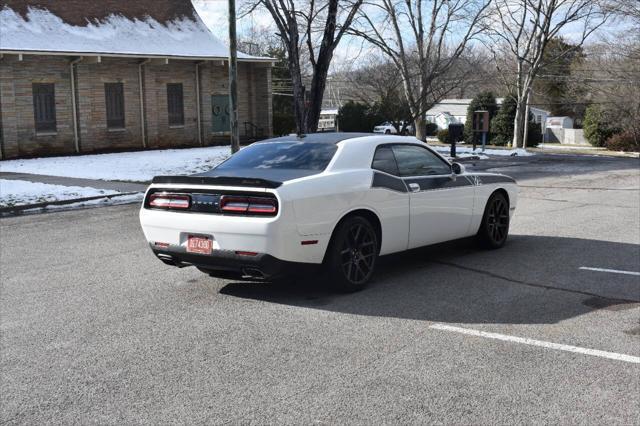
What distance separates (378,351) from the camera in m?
5.07

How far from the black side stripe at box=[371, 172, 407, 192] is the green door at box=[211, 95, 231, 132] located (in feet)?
89.2

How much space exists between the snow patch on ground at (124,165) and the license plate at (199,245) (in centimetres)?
1316

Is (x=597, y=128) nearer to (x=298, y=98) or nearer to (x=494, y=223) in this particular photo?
(x=298, y=98)

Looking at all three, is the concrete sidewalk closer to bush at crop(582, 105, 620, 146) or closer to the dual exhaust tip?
the dual exhaust tip

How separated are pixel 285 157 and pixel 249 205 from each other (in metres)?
1.26

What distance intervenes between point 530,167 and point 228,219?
21.0 m

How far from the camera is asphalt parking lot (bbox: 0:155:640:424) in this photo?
4121mm

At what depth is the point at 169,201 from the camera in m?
6.67

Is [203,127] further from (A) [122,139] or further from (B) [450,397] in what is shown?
(B) [450,397]

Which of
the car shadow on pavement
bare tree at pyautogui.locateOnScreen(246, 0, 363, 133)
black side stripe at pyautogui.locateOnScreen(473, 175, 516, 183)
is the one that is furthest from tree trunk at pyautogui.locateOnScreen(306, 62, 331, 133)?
the car shadow on pavement

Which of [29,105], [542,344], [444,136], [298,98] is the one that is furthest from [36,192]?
[444,136]

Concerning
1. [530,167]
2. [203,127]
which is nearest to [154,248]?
[530,167]

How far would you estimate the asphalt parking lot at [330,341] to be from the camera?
13.5ft

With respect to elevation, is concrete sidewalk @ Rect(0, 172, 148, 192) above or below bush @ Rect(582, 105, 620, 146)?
below
